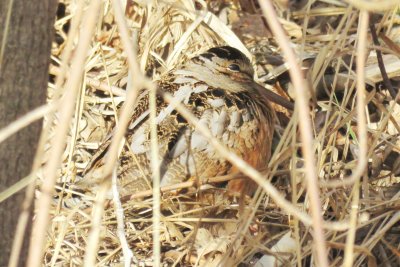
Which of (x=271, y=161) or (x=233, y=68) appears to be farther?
(x=233, y=68)

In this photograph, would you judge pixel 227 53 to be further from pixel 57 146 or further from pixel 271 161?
pixel 57 146

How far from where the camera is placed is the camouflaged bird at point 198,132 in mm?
3350

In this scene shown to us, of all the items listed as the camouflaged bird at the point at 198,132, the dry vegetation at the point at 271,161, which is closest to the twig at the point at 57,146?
the dry vegetation at the point at 271,161

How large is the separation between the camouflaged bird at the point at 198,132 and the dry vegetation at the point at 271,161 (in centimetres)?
12

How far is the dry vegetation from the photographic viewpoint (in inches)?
99.7

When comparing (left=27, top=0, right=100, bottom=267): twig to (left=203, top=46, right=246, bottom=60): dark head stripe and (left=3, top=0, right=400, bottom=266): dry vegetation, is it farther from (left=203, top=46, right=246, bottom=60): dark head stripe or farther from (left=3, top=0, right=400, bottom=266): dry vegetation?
(left=203, top=46, right=246, bottom=60): dark head stripe

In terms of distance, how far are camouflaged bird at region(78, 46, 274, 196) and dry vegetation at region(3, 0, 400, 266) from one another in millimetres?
125

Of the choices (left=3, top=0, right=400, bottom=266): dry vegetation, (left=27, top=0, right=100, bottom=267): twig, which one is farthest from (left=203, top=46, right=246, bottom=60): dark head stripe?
(left=27, top=0, right=100, bottom=267): twig

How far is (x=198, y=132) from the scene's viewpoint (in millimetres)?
3383

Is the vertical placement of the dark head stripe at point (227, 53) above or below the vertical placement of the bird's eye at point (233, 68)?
above

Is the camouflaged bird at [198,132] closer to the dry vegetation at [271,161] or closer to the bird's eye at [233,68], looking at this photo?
the bird's eye at [233,68]

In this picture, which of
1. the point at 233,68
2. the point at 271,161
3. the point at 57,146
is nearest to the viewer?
the point at 57,146

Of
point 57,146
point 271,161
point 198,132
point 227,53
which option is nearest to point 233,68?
point 227,53

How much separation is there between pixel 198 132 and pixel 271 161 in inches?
39.6
